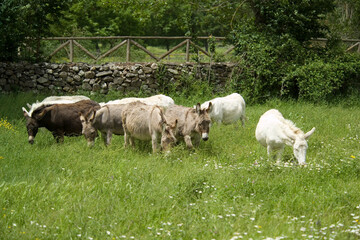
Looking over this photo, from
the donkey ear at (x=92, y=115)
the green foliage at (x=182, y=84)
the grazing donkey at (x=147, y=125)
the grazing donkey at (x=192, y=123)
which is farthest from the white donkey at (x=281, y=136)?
the green foliage at (x=182, y=84)

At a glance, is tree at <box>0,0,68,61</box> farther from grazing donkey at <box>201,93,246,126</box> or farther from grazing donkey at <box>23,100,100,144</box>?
grazing donkey at <box>201,93,246,126</box>

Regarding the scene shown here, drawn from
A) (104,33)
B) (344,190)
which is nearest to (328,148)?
(344,190)

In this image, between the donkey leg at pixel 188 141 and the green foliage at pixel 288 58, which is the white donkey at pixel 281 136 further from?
the green foliage at pixel 288 58

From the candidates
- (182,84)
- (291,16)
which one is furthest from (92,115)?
(291,16)

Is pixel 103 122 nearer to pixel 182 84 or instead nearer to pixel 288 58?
pixel 182 84

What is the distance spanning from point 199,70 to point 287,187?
38.1ft

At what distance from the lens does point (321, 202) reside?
22.4ft

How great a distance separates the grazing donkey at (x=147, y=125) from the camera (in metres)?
9.12

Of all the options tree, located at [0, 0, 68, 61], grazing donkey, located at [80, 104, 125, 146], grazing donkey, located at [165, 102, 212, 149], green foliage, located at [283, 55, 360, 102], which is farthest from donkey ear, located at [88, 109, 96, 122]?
green foliage, located at [283, 55, 360, 102]

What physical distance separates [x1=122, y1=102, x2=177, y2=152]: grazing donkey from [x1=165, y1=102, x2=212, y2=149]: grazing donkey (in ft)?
0.89

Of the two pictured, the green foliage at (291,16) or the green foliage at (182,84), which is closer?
the green foliage at (182,84)

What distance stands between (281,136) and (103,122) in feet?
12.9

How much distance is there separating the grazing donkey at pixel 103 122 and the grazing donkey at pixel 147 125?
0.98ft

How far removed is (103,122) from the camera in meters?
10.1
